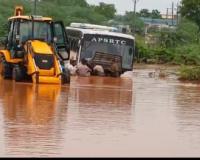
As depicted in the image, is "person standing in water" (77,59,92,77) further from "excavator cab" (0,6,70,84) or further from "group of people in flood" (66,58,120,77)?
"excavator cab" (0,6,70,84)

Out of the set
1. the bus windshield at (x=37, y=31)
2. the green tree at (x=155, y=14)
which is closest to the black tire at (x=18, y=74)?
the bus windshield at (x=37, y=31)

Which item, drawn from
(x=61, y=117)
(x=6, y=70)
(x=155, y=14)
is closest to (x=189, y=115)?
(x=61, y=117)

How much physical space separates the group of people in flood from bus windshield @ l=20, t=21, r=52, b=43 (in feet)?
17.1

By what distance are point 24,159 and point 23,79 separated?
16408mm

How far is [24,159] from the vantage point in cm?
1047

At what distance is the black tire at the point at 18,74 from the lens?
26.4 metres

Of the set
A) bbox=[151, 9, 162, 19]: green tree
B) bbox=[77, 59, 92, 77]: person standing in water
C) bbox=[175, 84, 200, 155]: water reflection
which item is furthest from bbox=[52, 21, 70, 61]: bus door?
bbox=[151, 9, 162, 19]: green tree

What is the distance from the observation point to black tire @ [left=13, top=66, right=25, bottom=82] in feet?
86.7

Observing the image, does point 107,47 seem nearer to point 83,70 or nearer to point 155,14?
point 83,70

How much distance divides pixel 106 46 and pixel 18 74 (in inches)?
357

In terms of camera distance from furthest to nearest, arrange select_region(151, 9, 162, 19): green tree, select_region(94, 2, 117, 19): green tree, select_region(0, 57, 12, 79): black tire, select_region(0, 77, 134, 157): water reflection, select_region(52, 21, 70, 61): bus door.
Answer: select_region(151, 9, 162, 19): green tree → select_region(94, 2, 117, 19): green tree → select_region(0, 57, 12, 79): black tire → select_region(52, 21, 70, 61): bus door → select_region(0, 77, 134, 157): water reflection

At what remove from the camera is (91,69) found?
110 ft

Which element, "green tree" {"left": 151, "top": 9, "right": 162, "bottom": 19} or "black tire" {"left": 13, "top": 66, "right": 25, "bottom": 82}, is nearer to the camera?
"black tire" {"left": 13, "top": 66, "right": 25, "bottom": 82}

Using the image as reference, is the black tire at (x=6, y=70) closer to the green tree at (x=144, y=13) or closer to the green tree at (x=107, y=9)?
the green tree at (x=107, y=9)
